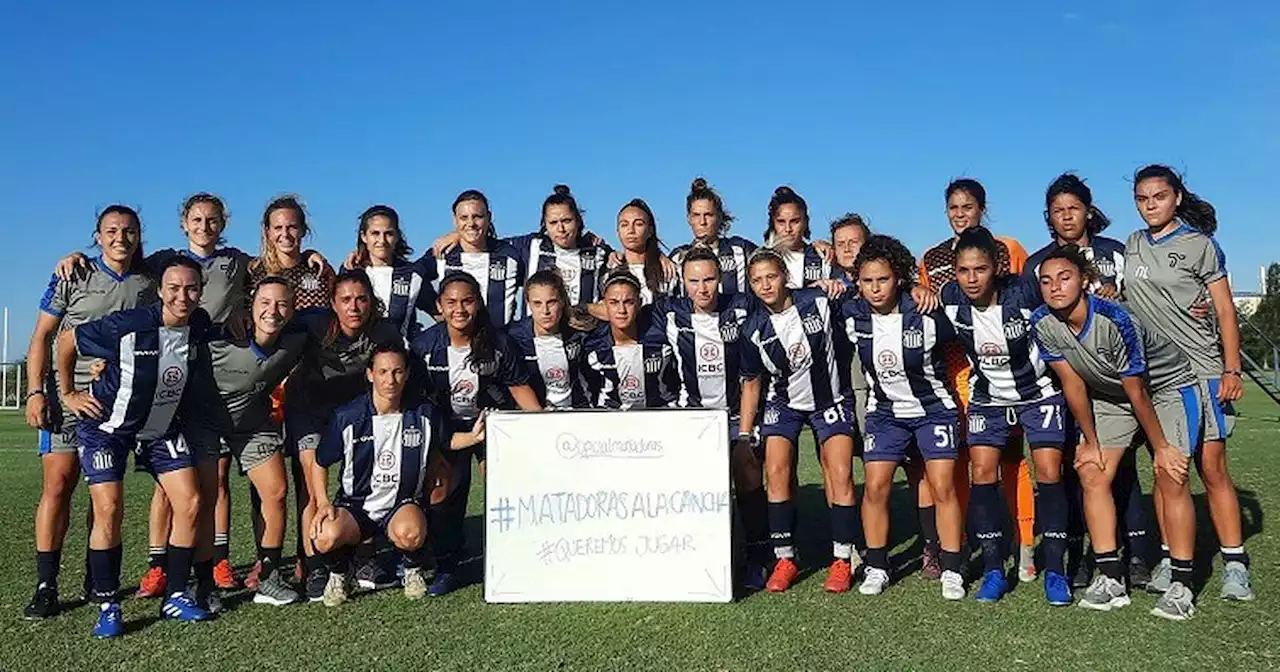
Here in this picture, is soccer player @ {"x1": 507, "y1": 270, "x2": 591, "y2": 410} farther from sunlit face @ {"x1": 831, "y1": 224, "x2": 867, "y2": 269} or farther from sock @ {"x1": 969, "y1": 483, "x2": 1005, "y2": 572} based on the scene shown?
sock @ {"x1": 969, "y1": 483, "x2": 1005, "y2": 572}

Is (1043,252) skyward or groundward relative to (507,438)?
skyward

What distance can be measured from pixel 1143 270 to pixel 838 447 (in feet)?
5.78

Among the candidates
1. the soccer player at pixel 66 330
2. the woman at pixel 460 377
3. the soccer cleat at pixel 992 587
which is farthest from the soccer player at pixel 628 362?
the soccer player at pixel 66 330

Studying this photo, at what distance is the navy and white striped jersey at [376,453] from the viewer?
5.12 m

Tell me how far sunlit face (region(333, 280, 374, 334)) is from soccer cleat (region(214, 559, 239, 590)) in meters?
1.48

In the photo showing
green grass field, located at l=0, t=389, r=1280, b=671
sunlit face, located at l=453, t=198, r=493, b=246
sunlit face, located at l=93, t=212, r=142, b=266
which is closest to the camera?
green grass field, located at l=0, t=389, r=1280, b=671

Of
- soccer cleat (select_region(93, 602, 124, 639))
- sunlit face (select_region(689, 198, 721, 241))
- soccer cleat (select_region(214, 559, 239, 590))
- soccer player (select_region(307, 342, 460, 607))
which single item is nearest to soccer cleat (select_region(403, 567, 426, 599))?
soccer player (select_region(307, 342, 460, 607))

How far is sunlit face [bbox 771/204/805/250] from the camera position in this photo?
6341 mm

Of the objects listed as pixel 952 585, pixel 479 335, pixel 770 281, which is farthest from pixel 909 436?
pixel 479 335

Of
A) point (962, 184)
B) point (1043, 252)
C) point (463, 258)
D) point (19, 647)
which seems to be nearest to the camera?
point (19, 647)

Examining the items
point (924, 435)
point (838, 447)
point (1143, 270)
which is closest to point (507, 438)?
point (838, 447)

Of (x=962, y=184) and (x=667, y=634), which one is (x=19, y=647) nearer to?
(x=667, y=634)

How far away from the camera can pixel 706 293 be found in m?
5.46

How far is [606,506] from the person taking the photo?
5.08 meters
